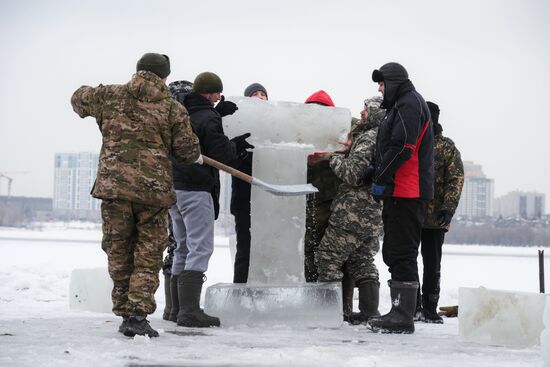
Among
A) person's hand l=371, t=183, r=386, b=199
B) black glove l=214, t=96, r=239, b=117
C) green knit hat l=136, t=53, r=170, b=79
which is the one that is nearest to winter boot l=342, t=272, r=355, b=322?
person's hand l=371, t=183, r=386, b=199

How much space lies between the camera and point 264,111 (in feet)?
19.7

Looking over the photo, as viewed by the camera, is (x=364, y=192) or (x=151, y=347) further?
(x=364, y=192)

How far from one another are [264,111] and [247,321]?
4.75 feet

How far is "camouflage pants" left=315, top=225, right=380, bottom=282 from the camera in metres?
6.16

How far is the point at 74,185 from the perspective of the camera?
145875 mm

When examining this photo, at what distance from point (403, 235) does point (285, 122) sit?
3.78ft

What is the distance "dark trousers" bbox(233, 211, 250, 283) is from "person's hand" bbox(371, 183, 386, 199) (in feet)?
3.58

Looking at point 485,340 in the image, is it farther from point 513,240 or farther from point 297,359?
point 513,240

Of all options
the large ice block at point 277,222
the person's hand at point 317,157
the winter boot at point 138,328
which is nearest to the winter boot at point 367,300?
the large ice block at point 277,222

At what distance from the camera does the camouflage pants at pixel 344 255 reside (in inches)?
243

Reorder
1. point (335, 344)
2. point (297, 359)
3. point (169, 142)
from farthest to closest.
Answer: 1. point (169, 142)
2. point (335, 344)
3. point (297, 359)

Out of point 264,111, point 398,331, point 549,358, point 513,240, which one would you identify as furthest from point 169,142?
point 513,240

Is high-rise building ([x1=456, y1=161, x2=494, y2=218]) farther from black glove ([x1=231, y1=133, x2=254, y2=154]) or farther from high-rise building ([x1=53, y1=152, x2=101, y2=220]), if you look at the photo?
black glove ([x1=231, y1=133, x2=254, y2=154])

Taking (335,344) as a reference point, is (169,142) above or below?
above
